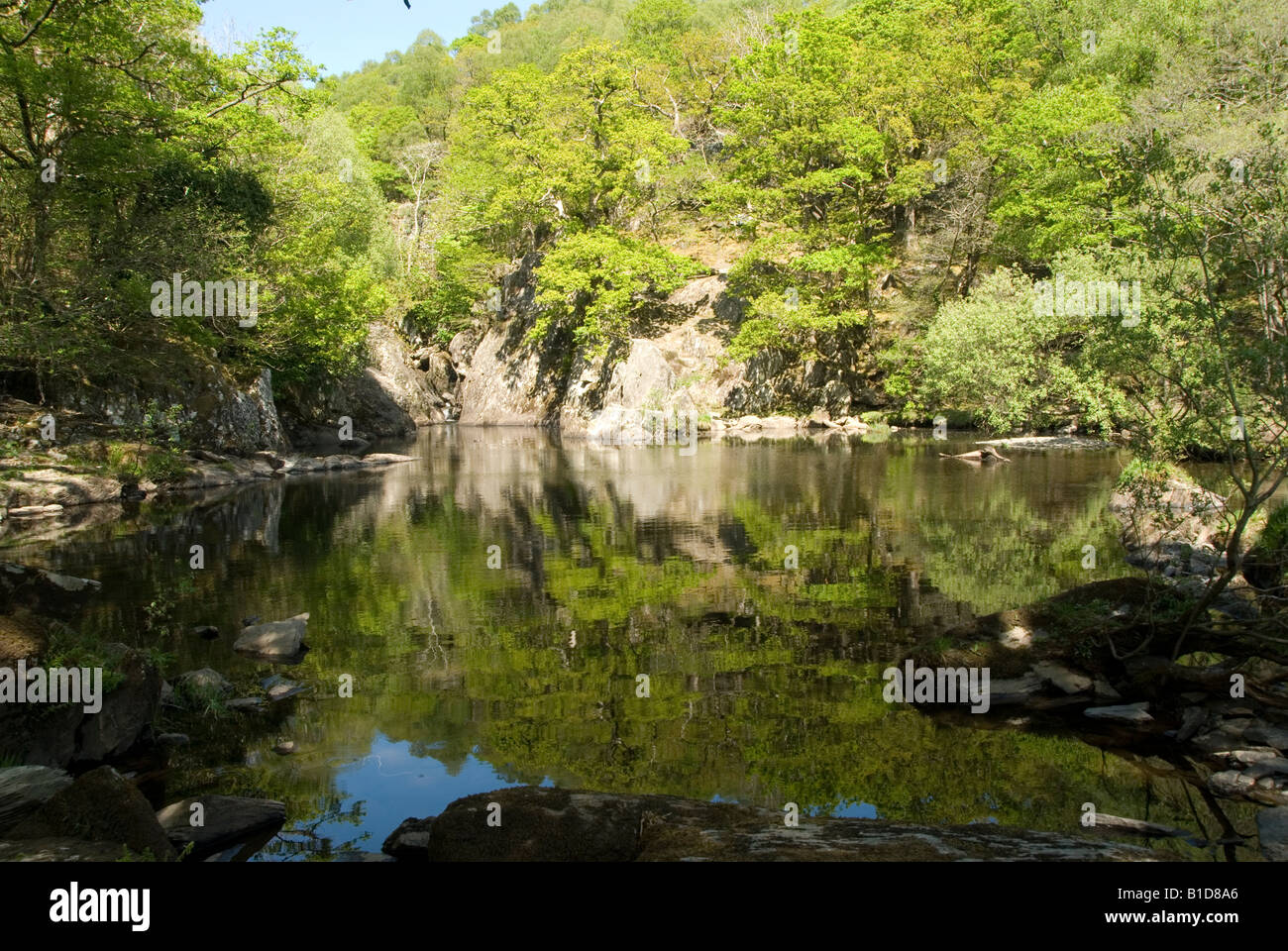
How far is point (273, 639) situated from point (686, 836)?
378 inches

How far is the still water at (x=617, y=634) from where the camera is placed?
30.6ft

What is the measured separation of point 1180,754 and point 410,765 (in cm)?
891

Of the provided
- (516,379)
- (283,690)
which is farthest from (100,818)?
(516,379)

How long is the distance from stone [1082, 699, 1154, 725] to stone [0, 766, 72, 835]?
11.4m

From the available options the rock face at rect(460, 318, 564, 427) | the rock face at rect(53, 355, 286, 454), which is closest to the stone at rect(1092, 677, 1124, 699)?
the rock face at rect(53, 355, 286, 454)

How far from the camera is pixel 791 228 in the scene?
56688 mm

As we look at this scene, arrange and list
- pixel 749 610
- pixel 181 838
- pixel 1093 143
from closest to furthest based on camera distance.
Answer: pixel 181 838
pixel 749 610
pixel 1093 143

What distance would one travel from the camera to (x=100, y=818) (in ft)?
22.3

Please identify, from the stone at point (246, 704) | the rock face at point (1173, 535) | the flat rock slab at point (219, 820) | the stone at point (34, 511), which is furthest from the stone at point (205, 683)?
the stone at point (34, 511)

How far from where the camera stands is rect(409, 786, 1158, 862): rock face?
6.26m

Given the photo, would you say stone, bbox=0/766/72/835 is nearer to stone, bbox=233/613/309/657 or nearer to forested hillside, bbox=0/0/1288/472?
stone, bbox=233/613/309/657

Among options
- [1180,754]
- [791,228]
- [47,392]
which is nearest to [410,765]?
[1180,754]

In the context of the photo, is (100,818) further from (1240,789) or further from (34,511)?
(34,511)
